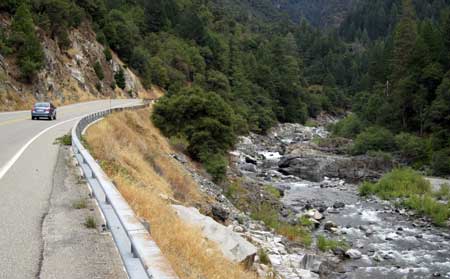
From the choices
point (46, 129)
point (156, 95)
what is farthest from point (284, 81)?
point (46, 129)

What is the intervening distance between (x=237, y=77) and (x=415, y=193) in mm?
63173

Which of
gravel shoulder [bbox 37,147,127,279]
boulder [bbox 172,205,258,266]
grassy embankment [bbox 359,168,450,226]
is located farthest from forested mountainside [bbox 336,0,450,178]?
gravel shoulder [bbox 37,147,127,279]

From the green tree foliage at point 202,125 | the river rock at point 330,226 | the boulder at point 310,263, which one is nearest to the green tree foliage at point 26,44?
the green tree foliage at point 202,125

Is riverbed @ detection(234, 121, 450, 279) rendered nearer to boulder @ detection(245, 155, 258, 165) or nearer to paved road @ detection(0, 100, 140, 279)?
boulder @ detection(245, 155, 258, 165)

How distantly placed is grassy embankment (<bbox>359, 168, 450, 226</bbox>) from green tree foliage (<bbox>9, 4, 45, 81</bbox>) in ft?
107

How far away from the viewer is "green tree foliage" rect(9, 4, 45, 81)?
44750mm

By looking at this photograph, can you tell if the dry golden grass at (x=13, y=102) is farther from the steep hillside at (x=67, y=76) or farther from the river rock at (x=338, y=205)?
the river rock at (x=338, y=205)

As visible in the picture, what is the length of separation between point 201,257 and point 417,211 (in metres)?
26.6

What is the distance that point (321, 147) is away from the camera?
6247cm

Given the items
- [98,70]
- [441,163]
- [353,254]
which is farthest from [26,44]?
[441,163]

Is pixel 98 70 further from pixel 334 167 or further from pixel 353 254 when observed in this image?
pixel 353 254

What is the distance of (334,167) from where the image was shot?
48781 mm

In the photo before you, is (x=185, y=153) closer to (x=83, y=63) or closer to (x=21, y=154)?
(x=21, y=154)

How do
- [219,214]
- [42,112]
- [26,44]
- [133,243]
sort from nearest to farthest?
[133,243] < [219,214] < [42,112] < [26,44]
